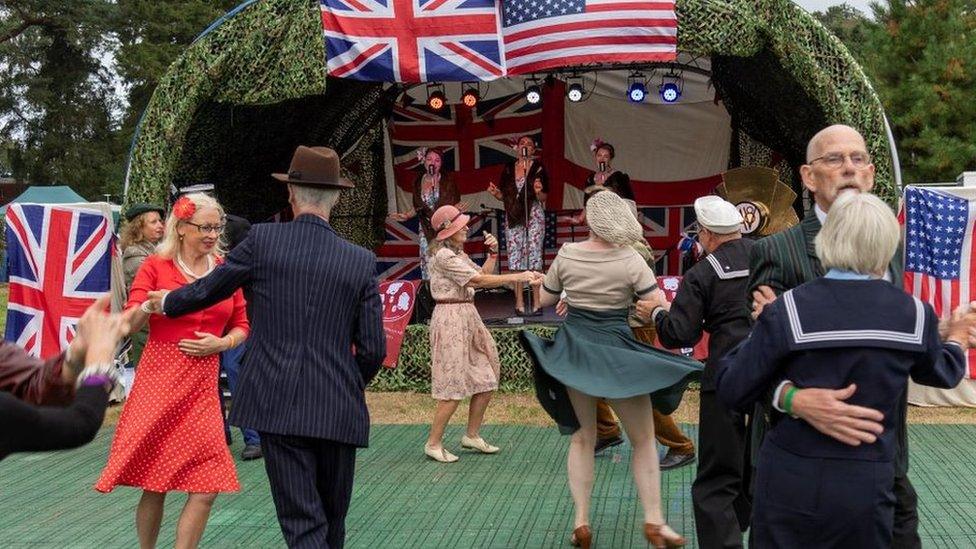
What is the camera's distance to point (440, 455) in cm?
→ 773

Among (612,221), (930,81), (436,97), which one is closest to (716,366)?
(612,221)

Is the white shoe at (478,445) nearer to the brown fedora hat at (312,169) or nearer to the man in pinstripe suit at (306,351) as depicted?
the man in pinstripe suit at (306,351)

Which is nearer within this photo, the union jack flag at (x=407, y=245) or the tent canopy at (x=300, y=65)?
the tent canopy at (x=300, y=65)

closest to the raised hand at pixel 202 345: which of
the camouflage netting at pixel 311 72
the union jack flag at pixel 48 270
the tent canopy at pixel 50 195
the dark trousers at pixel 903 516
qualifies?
the dark trousers at pixel 903 516

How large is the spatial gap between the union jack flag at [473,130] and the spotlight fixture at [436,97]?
226 millimetres

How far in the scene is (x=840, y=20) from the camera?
4678 cm

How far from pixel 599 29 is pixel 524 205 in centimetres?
418

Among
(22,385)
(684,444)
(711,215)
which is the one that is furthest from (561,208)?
(22,385)

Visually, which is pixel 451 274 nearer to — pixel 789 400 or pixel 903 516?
pixel 903 516

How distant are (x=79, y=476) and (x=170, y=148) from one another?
3.17m

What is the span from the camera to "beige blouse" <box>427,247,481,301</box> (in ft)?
24.6

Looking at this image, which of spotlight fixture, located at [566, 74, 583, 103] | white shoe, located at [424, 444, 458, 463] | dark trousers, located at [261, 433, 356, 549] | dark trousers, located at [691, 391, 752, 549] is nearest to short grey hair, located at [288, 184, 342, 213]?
dark trousers, located at [261, 433, 356, 549]

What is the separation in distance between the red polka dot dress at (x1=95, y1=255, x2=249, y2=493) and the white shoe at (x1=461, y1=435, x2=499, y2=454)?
3142 mm

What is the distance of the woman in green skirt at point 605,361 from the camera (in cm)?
545
